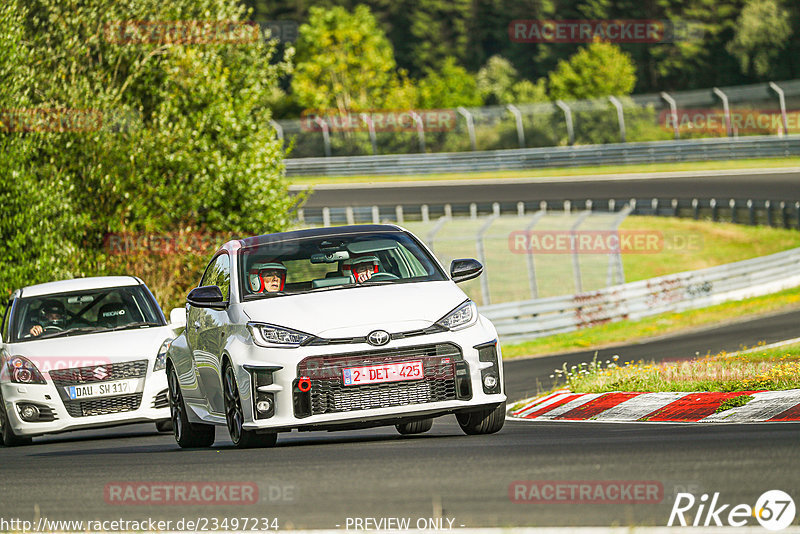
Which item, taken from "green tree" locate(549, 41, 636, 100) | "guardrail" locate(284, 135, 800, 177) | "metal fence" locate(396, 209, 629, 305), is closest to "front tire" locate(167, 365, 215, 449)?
"metal fence" locate(396, 209, 629, 305)

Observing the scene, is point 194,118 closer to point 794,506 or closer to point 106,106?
point 106,106

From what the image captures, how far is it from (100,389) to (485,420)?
483 centimetres

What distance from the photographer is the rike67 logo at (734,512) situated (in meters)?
5.24

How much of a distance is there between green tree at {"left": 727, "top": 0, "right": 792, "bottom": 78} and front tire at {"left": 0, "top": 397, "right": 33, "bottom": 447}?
7273 centimetres

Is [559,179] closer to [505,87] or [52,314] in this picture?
[52,314]

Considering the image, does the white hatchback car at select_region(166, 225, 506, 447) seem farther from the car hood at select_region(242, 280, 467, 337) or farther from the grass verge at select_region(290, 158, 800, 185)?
the grass verge at select_region(290, 158, 800, 185)

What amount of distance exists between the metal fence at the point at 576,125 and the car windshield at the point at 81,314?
36250mm

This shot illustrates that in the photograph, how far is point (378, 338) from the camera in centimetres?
852

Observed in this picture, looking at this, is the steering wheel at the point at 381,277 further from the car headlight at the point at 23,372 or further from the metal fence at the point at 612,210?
the metal fence at the point at 612,210

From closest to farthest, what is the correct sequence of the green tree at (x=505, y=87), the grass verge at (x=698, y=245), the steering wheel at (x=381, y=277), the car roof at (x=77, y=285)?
the steering wheel at (x=381, y=277)
the car roof at (x=77, y=285)
the grass verge at (x=698, y=245)
the green tree at (x=505, y=87)

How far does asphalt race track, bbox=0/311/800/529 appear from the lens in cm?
581

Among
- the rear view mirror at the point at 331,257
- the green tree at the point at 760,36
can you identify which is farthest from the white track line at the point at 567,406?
the green tree at the point at 760,36

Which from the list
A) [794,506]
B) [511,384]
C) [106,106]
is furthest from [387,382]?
[106,106]

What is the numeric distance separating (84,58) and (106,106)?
2038mm
